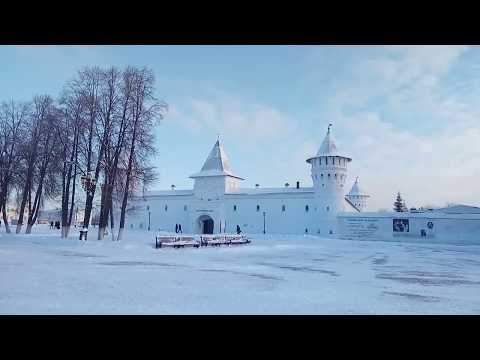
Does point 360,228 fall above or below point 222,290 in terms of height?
above

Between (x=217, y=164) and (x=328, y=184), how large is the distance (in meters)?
14.8

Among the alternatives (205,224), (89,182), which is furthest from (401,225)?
(89,182)

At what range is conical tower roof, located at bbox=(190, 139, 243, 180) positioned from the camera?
45156 millimetres

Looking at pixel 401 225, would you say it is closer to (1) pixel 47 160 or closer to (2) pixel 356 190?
(2) pixel 356 190

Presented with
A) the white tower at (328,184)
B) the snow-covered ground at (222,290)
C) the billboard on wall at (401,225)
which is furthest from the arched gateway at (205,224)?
the snow-covered ground at (222,290)

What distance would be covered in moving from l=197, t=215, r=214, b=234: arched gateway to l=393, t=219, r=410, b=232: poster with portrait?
21.7 meters

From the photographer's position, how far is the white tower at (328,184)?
126ft

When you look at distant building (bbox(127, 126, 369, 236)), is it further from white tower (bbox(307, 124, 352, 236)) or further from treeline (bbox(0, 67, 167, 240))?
treeline (bbox(0, 67, 167, 240))

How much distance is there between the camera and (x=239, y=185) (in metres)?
48.5

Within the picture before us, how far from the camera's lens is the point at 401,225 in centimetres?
3406

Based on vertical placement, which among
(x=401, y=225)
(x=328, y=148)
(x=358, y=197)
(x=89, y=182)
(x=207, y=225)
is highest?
(x=328, y=148)
